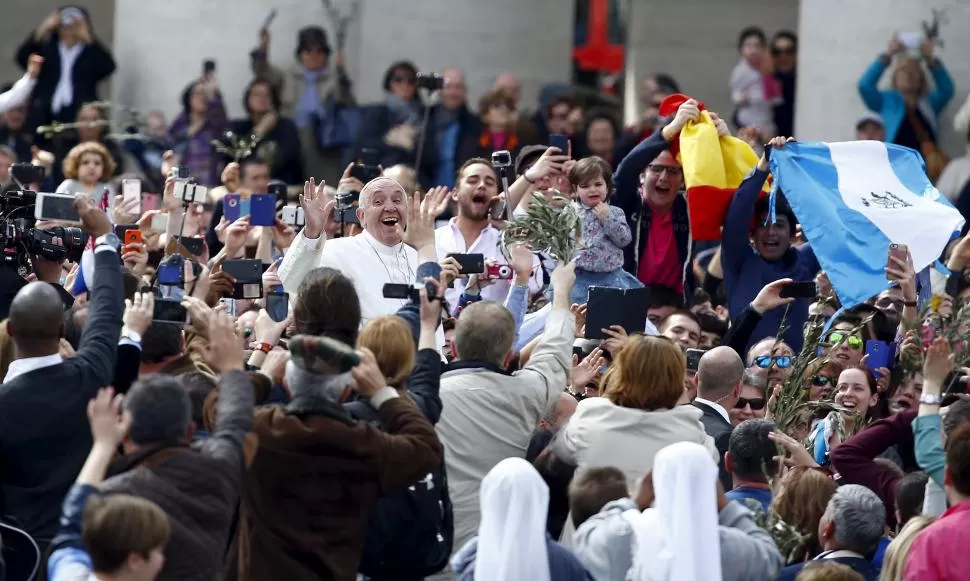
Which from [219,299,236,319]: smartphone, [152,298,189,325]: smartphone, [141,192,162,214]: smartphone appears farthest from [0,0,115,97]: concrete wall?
[152,298,189,325]: smartphone

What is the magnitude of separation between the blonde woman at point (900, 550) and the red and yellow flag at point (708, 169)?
4107 millimetres

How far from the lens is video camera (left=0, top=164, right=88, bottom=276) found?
8492mm

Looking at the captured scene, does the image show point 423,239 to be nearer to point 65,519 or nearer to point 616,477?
point 616,477

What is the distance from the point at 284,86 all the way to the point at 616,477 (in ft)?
35.0

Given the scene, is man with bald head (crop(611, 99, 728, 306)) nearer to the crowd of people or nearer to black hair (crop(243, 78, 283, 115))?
the crowd of people

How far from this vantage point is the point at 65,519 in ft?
19.4

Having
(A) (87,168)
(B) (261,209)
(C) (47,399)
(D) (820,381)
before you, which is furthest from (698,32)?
(C) (47,399)

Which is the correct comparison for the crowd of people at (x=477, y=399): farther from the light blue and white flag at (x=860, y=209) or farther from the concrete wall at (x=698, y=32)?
the concrete wall at (x=698, y=32)

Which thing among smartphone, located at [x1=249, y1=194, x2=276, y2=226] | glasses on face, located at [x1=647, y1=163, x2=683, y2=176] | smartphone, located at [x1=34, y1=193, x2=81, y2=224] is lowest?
smartphone, located at [x1=249, y1=194, x2=276, y2=226]

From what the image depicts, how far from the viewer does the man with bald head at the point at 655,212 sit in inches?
429

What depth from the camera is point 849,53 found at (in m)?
15.7

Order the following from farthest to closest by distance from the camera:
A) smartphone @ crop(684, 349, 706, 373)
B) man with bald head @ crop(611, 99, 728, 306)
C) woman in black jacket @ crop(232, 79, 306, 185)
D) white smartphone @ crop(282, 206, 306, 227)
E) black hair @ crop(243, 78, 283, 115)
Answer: black hair @ crop(243, 78, 283, 115) → woman in black jacket @ crop(232, 79, 306, 185) → man with bald head @ crop(611, 99, 728, 306) → white smartphone @ crop(282, 206, 306, 227) → smartphone @ crop(684, 349, 706, 373)

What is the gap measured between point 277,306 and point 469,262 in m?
0.95

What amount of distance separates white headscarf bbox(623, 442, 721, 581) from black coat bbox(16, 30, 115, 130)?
11.4 metres
